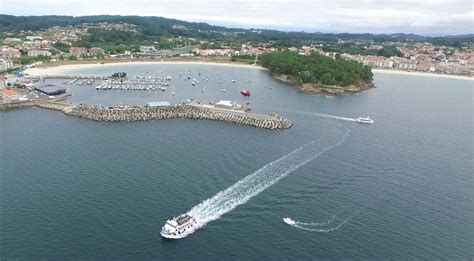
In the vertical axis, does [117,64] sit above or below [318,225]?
above

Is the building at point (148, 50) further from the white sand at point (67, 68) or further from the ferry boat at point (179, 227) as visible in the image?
the ferry boat at point (179, 227)

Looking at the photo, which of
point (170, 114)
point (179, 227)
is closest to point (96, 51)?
point (170, 114)

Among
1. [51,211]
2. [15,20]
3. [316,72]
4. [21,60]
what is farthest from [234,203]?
[15,20]

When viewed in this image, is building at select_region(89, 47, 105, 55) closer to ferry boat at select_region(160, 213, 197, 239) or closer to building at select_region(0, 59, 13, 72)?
building at select_region(0, 59, 13, 72)

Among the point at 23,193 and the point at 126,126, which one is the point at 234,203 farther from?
the point at 126,126

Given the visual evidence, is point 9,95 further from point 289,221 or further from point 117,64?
point 117,64

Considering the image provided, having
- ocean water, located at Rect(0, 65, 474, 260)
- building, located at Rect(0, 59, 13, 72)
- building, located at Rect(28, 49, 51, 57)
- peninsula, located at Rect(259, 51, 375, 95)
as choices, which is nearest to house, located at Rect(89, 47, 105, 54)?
building, located at Rect(28, 49, 51, 57)
